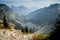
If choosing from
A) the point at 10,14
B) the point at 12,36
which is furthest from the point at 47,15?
the point at 12,36

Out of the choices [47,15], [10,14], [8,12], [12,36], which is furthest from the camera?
[47,15]

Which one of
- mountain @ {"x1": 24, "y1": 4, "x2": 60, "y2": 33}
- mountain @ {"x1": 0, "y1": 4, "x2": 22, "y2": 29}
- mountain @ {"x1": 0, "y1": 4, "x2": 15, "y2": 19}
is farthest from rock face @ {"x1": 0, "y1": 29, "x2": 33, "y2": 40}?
mountain @ {"x1": 24, "y1": 4, "x2": 60, "y2": 33}

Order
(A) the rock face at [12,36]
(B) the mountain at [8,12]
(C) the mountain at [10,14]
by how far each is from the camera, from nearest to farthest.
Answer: (A) the rock face at [12,36] < (C) the mountain at [10,14] < (B) the mountain at [8,12]

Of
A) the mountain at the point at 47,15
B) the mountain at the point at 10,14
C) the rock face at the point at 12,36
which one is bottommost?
the mountain at the point at 47,15

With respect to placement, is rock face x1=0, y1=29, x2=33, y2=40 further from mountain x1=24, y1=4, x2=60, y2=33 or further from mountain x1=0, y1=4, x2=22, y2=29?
mountain x1=24, y1=4, x2=60, y2=33

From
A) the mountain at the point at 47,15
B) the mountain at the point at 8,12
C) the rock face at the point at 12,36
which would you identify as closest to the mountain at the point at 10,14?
the mountain at the point at 8,12

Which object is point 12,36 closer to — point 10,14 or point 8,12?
point 10,14

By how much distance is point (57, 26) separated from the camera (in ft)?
29.3

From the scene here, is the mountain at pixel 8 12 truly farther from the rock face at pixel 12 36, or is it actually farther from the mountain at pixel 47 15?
the mountain at pixel 47 15

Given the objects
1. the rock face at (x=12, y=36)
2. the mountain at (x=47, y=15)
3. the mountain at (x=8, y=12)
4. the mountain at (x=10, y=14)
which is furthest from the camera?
the mountain at (x=47, y=15)

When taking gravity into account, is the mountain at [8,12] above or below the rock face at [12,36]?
above

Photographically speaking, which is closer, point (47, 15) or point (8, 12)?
point (8, 12)

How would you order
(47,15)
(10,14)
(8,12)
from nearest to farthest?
1. (10,14)
2. (8,12)
3. (47,15)

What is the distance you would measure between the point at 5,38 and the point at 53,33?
2.96 meters
